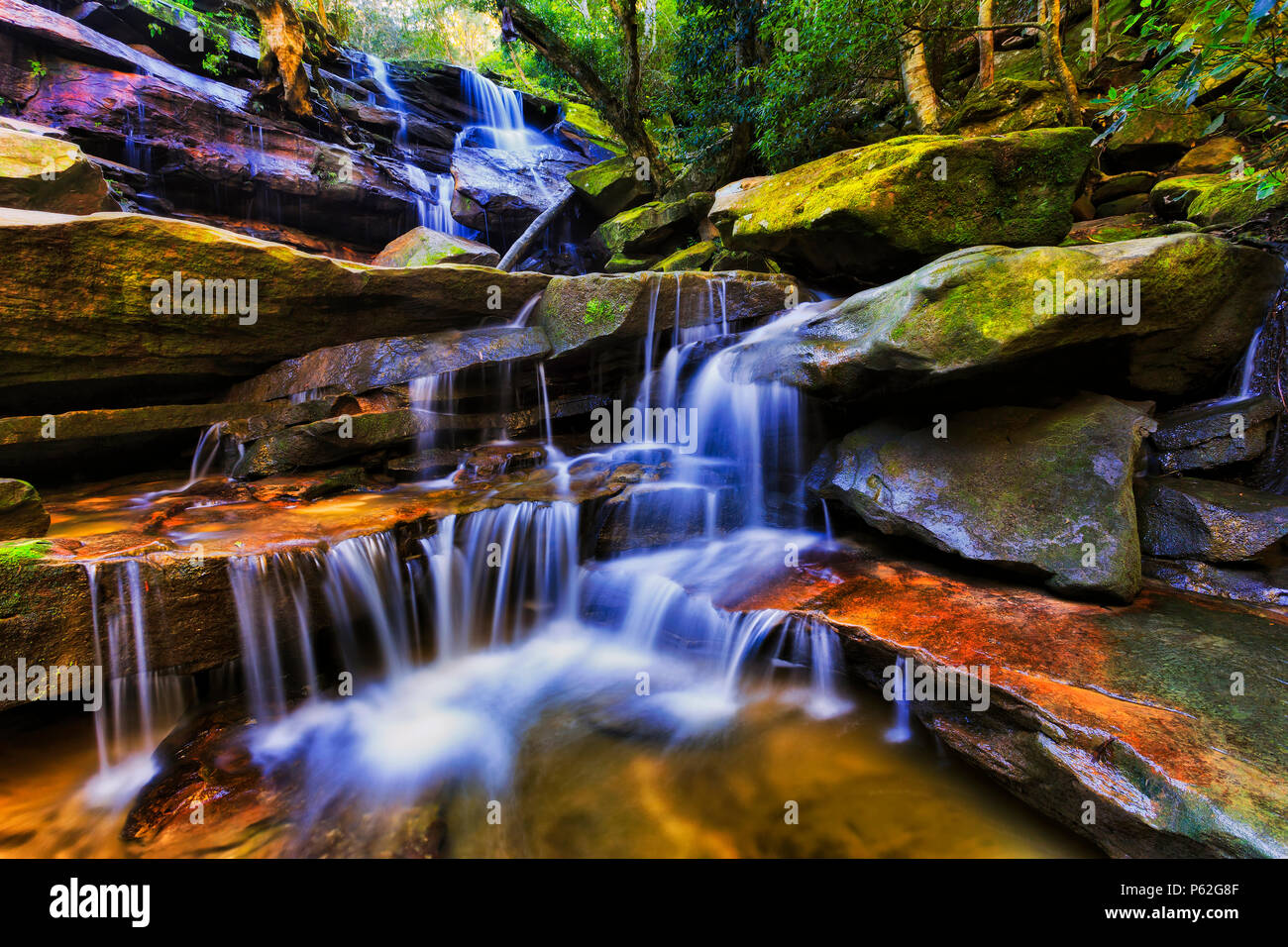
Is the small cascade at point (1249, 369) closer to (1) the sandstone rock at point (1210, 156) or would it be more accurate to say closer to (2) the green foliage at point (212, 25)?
(1) the sandstone rock at point (1210, 156)

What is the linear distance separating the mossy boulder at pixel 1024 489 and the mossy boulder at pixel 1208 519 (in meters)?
0.46

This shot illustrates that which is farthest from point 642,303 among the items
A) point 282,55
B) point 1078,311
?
point 282,55

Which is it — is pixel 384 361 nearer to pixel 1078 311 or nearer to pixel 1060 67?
pixel 1078 311

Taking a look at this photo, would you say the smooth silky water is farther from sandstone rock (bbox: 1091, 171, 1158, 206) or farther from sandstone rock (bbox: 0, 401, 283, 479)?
sandstone rock (bbox: 1091, 171, 1158, 206)

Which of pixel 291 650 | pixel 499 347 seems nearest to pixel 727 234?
pixel 499 347

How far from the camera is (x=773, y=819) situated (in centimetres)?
274

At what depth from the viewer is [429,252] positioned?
9688mm

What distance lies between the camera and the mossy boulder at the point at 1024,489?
360cm

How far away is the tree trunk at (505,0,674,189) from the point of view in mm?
10906

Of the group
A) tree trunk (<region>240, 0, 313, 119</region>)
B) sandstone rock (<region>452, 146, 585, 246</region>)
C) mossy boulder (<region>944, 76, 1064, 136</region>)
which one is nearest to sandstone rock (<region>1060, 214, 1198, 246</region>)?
mossy boulder (<region>944, 76, 1064, 136</region>)

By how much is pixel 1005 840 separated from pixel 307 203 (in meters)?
15.0

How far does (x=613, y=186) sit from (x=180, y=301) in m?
10.2
